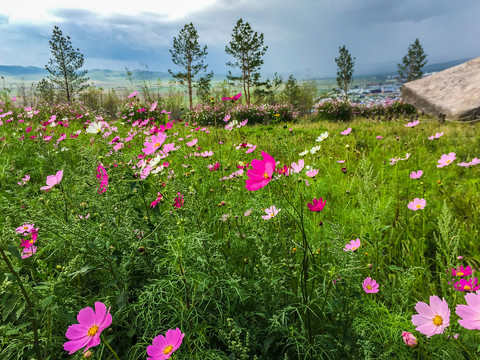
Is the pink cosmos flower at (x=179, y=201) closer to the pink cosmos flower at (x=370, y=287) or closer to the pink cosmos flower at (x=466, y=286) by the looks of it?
the pink cosmos flower at (x=370, y=287)

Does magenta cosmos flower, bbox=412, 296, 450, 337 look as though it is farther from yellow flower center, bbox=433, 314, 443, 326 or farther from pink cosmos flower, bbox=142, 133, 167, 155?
pink cosmos flower, bbox=142, 133, 167, 155

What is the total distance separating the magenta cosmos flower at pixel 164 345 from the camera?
608 mm

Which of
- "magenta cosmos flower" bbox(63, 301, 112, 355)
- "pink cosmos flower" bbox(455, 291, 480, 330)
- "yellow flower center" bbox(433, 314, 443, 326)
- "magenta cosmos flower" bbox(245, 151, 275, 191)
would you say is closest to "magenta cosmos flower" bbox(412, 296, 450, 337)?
"yellow flower center" bbox(433, 314, 443, 326)

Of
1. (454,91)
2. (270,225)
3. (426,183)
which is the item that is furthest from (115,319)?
(454,91)

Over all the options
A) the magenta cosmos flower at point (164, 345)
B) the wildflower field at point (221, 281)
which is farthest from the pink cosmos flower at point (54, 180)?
the magenta cosmos flower at point (164, 345)

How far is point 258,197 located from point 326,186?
2.94ft

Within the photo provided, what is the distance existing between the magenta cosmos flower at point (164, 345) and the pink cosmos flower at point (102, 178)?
72cm

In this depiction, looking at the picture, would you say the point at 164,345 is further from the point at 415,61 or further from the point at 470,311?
the point at 415,61

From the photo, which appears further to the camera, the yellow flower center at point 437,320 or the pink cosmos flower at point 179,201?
the pink cosmos flower at point 179,201

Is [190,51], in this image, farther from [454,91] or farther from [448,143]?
[448,143]

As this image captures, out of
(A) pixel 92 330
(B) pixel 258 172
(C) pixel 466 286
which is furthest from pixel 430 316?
(A) pixel 92 330

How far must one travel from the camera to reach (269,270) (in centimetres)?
83

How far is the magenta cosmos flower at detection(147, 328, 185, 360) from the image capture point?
0.61 metres

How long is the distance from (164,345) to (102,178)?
80 centimetres
